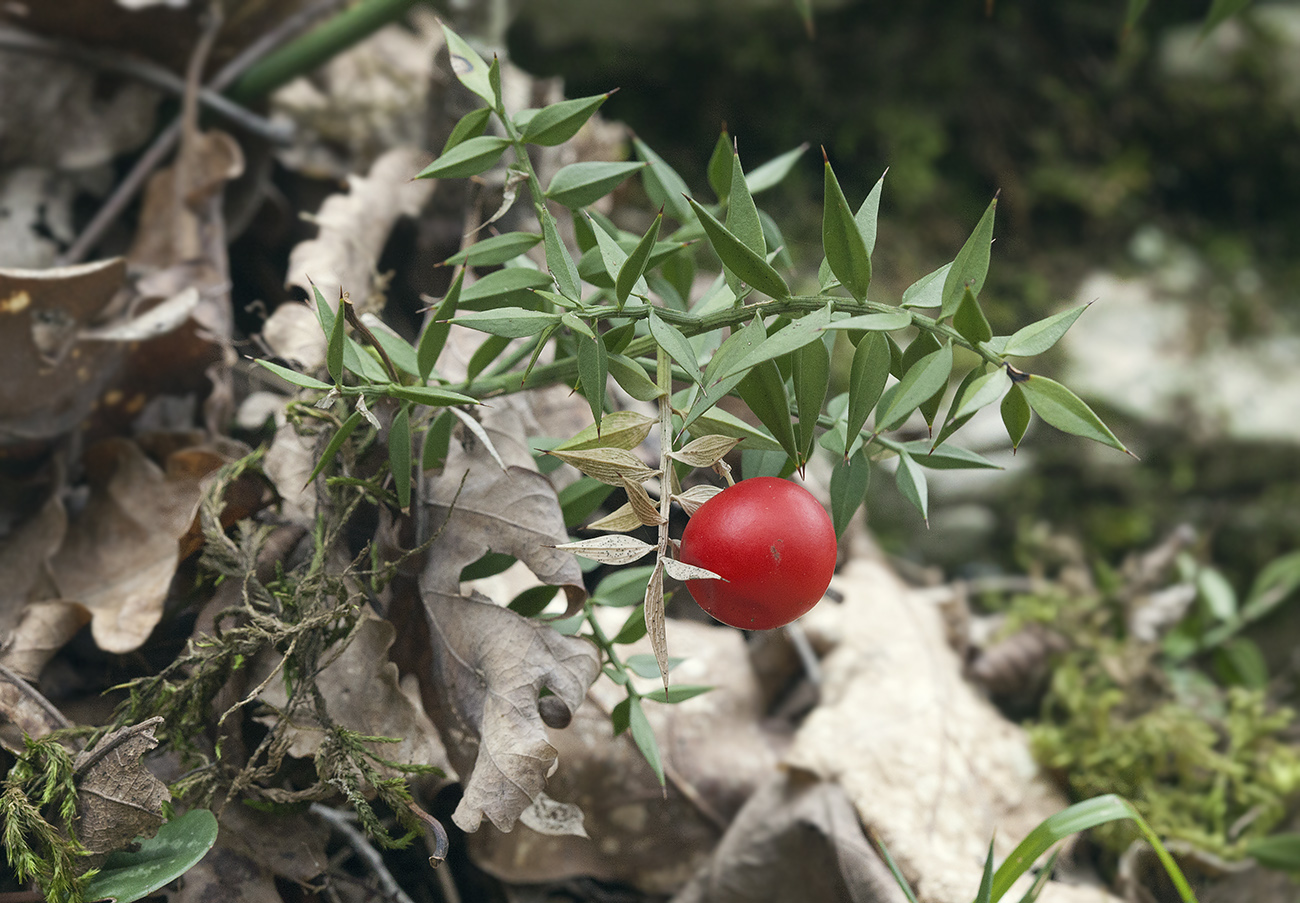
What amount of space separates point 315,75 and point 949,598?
1616 mm

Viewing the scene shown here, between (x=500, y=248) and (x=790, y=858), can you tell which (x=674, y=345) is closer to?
(x=500, y=248)

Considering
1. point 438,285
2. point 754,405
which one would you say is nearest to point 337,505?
point 754,405

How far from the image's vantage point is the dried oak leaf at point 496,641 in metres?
0.80

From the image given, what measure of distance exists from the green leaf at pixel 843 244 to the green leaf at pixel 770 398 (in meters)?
0.09

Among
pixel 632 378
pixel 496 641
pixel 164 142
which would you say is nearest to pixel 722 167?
pixel 632 378

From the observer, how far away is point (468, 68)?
2.72 ft

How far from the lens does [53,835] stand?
0.77m

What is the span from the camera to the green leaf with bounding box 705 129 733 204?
87cm

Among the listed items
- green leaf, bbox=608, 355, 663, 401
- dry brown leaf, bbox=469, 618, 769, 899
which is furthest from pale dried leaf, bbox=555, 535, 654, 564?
dry brown leaf, bbox=469, 618, 769, 899

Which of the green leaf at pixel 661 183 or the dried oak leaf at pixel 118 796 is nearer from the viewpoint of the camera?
the dried oak leaf at pixel 118 796

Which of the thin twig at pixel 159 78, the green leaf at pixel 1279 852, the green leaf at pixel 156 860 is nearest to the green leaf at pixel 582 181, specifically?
the green leaf at pixel 156 860

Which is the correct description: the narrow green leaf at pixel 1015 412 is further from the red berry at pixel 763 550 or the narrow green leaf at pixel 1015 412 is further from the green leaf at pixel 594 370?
the green leaf at pixel 594 370

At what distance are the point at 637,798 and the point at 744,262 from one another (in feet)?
2.65

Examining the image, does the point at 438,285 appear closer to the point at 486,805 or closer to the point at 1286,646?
the point at 486,805
